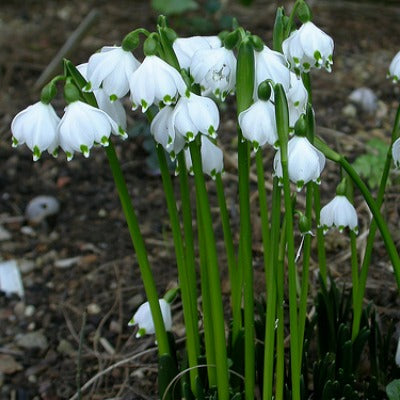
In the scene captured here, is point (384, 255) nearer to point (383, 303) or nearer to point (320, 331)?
point (383, 303)

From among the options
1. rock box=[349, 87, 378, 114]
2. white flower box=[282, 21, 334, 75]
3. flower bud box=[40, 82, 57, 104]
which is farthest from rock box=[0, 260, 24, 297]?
rock box=[349, 87, 378, 114]

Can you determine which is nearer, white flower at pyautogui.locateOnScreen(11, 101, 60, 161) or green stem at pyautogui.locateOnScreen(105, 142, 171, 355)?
white flower at pyautogui.locateOnScreen(11, 101, 60, 161)

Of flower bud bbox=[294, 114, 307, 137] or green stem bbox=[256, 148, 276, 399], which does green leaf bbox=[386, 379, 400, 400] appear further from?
flower bud bbox=[294, 114, 307, 137]

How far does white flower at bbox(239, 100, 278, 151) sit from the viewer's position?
3.78 ft

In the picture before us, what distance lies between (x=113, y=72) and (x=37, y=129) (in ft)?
0.48

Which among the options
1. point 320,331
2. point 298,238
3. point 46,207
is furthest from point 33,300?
point 320,331

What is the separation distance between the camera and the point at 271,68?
1189 millimetres

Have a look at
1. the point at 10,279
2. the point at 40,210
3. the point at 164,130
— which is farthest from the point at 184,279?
the point at 40,210

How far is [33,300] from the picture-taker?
7.48 feet

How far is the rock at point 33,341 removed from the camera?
6.91 ft

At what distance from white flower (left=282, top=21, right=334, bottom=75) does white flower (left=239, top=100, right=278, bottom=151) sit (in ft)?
0.49

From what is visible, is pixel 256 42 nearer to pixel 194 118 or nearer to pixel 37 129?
pixel 194 118

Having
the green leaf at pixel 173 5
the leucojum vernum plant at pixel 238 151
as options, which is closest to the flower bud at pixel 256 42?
the leucojum vernum plant at pixel 238 151

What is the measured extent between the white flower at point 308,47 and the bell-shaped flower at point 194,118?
203mm
